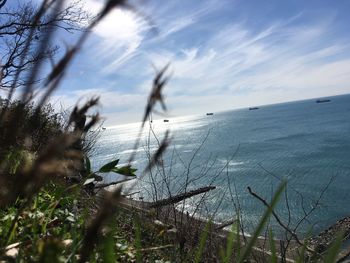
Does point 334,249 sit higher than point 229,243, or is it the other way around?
point 334,249

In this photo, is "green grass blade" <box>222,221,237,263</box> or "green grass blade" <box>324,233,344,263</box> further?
"green grass blade" <box>222,221,237,263</box>

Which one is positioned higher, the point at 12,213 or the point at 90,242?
the point at 90,242

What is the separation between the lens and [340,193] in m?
40.7

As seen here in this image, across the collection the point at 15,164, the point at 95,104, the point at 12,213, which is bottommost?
the point at 12,213

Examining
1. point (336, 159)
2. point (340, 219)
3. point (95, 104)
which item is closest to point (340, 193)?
point (340, 219)

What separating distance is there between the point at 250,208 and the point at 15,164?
111ft

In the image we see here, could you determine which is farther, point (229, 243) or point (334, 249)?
point (229, 243)

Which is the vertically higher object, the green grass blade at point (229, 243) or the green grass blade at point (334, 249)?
the green grass blade at point (334, 249)

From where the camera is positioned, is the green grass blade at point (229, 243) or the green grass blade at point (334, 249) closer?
the green grass blade at point (334, 249)

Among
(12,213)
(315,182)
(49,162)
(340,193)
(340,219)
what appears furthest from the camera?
(315,182)

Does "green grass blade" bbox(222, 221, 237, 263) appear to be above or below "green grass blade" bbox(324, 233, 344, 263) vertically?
below

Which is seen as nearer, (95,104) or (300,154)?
(95,104)

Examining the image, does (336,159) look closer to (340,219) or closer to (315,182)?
(315,182)

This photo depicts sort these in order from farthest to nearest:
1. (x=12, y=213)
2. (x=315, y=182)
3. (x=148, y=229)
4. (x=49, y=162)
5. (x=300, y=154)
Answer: (x=300, y=154), (x=315, y=182), (x=148, y=229), (x=12, y=213), (x=49, y=162)
